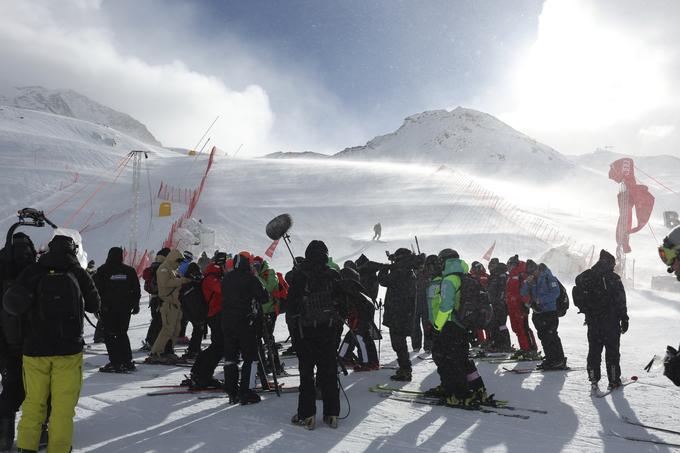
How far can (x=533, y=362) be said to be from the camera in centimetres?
926

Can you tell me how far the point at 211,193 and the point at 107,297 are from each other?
34.9 meters

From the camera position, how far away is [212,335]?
6590 millimetres

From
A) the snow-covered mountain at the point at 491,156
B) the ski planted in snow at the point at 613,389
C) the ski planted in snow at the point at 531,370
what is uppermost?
the snow-covered mountain at the point at 491,156

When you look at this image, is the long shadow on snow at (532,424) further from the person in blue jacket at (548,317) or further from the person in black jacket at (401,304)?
the person in black jacket at (401,304)

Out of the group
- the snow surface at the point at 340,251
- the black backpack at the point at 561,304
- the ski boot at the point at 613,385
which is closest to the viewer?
the snow surface at the point at 340,251

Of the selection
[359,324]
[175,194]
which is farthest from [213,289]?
[175,194]

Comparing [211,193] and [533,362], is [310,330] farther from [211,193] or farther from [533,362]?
[211,193]

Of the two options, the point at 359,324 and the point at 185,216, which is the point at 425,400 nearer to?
the point at 359,324

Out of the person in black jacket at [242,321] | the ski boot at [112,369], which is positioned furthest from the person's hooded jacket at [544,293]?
the ski boot at [112,369]

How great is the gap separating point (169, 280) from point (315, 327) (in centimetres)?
453

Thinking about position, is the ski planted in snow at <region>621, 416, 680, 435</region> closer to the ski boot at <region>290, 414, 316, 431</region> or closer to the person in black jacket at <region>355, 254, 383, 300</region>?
the ski boot at <region>290, 414, 316, 431</region>

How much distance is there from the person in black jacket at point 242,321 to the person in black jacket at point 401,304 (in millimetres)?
2361

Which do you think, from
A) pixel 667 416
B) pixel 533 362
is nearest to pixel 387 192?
pixel 533 362

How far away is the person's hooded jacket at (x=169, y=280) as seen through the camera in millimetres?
9102
